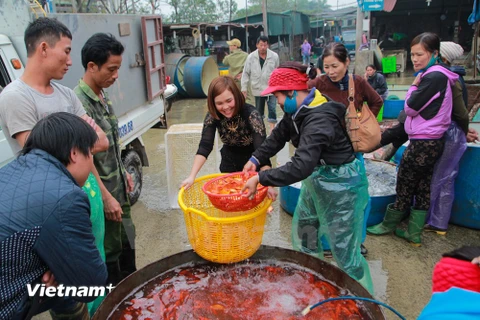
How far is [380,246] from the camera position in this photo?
4137mm

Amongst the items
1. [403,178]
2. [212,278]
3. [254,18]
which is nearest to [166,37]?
[254,18]

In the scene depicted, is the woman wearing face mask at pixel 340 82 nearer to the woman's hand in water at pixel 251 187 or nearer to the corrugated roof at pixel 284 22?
the woman's hand in water at pixel 251 187

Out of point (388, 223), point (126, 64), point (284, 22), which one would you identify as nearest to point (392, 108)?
point (388, 223)

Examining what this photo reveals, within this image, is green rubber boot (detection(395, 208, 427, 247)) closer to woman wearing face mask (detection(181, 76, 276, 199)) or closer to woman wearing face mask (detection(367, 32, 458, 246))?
woman wearing face mask (detection(367, 32, 458, 246))

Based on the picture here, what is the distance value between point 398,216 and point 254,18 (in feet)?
72.9

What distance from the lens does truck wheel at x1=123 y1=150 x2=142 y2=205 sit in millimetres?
5172

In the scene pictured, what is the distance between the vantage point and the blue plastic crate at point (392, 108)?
863cm

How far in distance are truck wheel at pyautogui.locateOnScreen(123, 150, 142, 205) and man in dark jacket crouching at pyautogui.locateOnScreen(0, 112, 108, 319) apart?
3368mm

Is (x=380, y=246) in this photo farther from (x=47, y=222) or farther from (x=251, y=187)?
(x=47, y=222)

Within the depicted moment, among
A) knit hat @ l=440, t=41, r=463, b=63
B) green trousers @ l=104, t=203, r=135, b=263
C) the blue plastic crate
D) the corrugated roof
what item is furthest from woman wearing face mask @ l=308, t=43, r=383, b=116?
the corrugated roof

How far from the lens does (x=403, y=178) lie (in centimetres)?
408

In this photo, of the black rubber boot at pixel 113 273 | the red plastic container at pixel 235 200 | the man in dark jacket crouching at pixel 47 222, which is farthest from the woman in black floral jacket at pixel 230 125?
the man in dark jacket crouching at pixel 47 222

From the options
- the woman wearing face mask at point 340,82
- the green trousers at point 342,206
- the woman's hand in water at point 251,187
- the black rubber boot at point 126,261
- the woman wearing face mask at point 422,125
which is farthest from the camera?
the woman wearing face mask at point 340,82

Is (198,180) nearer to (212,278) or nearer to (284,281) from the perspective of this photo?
(212,278)
